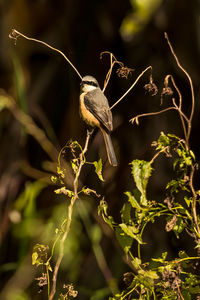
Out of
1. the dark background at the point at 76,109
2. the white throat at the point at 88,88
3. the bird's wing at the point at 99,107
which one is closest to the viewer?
the bird's wing at the point at 99,107

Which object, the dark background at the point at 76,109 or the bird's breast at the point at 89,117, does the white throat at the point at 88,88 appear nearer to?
the bird's breast at the point at 89,117

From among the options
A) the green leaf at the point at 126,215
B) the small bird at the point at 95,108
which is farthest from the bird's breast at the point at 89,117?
the green leaf at the point at 126,215

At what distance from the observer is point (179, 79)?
303cm

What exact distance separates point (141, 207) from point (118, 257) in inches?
64.2

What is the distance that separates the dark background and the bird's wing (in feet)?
2.66

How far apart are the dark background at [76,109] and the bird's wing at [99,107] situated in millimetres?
810

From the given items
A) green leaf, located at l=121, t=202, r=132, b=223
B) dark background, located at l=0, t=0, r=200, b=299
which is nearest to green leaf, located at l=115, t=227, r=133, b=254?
green leaf, located at l=121, t=202, r=132, b=223

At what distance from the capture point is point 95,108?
1721mm

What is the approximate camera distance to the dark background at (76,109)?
9.43 ft

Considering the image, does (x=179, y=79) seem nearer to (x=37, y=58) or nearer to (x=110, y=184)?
(x=110, y=184)

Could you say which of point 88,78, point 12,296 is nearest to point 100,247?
point 12,296

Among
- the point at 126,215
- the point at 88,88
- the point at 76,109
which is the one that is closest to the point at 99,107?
the point at 88,88

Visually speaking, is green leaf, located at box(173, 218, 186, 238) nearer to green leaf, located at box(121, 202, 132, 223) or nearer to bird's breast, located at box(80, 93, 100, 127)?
green leaf, located at box(121, 202, 132, 223)

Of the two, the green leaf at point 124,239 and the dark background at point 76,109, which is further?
the dark background at point 76,109
